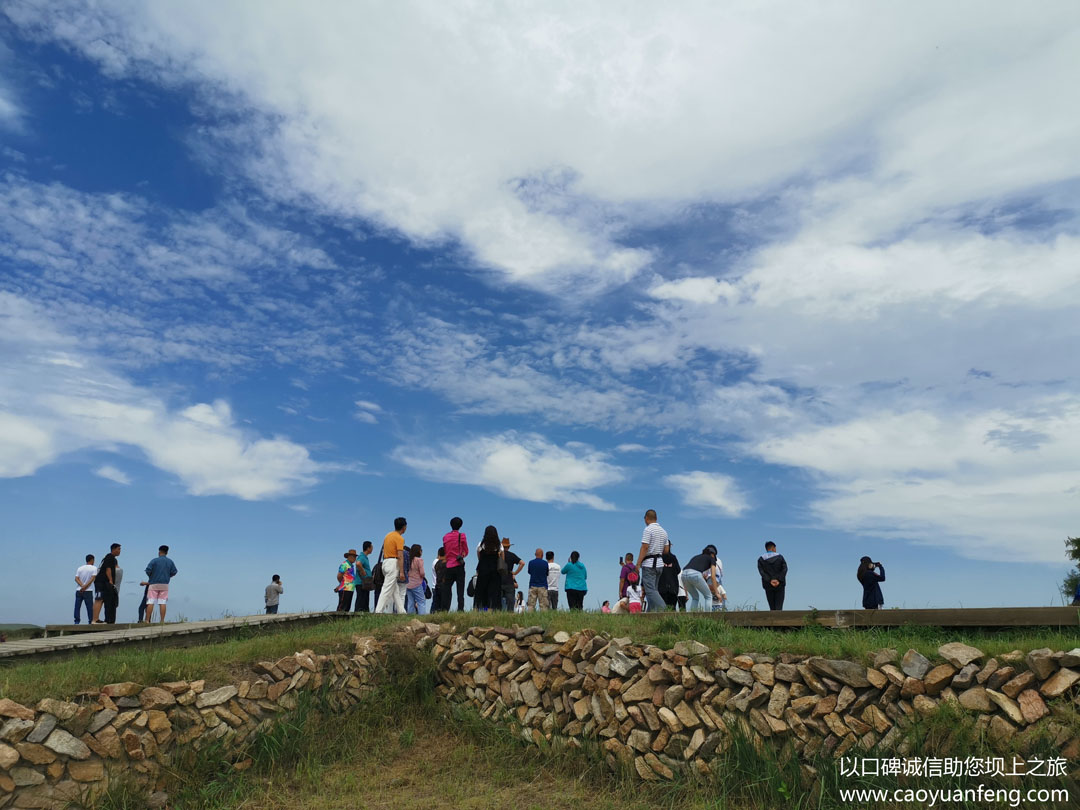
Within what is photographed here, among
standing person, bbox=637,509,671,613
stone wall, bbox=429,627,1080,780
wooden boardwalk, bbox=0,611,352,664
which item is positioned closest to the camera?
stone wall, bbox=429,627,1080,780

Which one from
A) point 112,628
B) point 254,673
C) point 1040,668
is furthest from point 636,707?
point 112,628

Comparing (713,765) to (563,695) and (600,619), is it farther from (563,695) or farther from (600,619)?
(600,619)

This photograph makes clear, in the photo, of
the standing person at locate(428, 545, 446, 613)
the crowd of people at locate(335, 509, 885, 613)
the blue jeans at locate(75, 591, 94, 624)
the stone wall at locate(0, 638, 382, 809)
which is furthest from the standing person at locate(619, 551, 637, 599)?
the blue jeans at locate(75, 591, 94, 624)

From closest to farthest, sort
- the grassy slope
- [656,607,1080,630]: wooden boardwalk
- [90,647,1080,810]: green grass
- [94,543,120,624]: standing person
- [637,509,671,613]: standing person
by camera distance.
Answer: [90,647,1080,810]: green grass, the grassy slope, [656,607,1080,630]: wooden boardwalk, [637,509,671,613]: standing person, [94,543,120,624]: standing person

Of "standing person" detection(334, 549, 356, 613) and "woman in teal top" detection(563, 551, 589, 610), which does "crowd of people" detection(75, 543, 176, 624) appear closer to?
"standing person" detection(334, 549, 356, 613)

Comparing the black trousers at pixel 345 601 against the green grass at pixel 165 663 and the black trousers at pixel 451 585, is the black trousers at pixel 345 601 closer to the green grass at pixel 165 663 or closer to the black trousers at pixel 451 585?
the black trousers at pixel 451 585

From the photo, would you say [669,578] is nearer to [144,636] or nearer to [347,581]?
[347,581]

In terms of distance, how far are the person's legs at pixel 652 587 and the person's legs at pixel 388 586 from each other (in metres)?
5.06

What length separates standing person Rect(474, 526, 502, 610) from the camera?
15.8m

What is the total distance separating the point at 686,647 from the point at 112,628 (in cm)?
1159

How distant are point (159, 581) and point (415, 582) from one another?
19.7 feet

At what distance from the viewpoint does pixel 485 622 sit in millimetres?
12719

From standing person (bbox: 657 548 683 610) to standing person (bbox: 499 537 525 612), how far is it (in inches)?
134

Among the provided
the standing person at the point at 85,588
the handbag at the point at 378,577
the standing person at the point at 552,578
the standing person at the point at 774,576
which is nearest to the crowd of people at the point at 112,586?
the standing person at the point at 85,588
